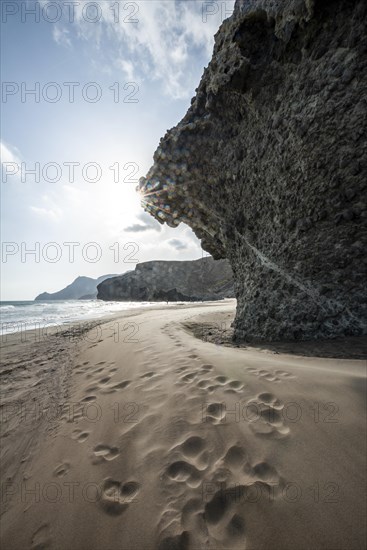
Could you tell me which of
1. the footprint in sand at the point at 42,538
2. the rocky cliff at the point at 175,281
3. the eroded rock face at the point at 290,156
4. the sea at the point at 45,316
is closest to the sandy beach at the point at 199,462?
the footprint in sand at the point at 42,538

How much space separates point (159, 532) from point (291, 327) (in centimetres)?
512

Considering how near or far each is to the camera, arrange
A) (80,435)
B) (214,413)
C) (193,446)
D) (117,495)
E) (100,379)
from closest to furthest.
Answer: (117,495), (193,446), (214,413), (80,435), (100,379)

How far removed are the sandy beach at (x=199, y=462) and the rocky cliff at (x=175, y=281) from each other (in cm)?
6671

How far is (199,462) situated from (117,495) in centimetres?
83

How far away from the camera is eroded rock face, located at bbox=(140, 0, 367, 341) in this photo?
4824 millimetres

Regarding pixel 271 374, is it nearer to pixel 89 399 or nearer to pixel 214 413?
pixel 214 413

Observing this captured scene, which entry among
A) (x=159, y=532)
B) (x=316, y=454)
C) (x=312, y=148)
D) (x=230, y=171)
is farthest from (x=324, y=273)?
(x=159, y=532)

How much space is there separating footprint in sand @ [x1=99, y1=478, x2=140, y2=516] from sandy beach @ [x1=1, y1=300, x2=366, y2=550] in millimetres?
10

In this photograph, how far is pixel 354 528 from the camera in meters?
1.68

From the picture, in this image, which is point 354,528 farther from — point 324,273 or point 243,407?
point 324,273

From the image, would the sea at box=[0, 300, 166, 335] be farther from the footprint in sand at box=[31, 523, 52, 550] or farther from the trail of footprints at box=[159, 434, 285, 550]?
the trail of footprints at box=[159, 434, 285, 550]

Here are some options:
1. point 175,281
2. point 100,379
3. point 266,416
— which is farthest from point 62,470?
point 175,281

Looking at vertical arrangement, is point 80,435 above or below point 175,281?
below

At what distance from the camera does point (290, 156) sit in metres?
5.98
